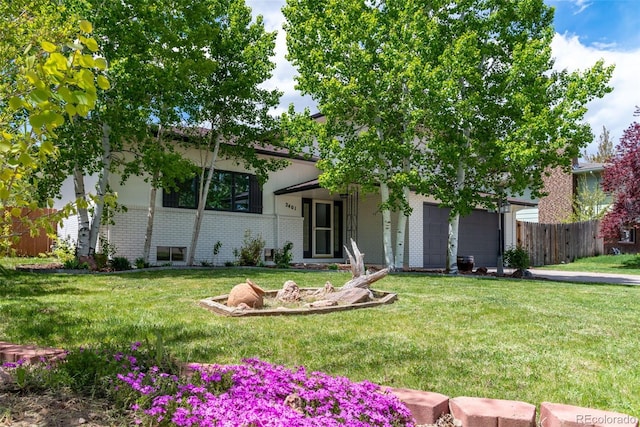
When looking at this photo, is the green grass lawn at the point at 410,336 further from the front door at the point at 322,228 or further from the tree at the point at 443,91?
the front door at the point at 322,228

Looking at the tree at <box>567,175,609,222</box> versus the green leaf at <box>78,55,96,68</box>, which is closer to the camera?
the green leaf at <box>78,55,96,68</box>

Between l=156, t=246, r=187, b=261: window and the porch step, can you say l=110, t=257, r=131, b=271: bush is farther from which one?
the porch step

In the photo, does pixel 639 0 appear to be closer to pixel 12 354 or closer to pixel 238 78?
pixel 238 78

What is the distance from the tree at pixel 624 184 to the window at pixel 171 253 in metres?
19.0

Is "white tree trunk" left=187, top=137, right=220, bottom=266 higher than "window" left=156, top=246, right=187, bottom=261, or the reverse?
"white tree trunk" left=187, top=137, right=220, bottom=266

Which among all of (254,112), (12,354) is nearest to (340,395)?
(12,354)

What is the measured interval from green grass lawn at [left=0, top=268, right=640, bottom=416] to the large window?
23.7 ft

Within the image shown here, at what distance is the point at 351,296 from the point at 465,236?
45.3 feet

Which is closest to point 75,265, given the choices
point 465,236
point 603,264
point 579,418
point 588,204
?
point 579,418

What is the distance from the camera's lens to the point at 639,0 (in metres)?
10.5

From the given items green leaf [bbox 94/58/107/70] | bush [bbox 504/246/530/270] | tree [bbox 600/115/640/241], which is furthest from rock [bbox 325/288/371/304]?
tree [bbox 600/115/640/241]

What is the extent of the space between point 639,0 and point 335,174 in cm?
839

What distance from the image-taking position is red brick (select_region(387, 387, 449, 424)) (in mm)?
2619

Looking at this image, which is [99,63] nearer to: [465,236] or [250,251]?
[250,251]
